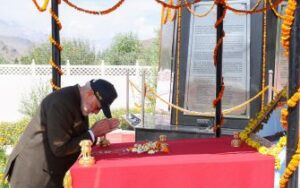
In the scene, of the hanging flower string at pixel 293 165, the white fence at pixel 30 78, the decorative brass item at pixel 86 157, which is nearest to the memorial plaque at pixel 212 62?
the decorative brass item at pixel 86 157

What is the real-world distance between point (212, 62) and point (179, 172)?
410cm

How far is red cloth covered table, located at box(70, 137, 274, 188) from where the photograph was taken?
2.28 meters

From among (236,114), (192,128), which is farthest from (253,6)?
(192,128)

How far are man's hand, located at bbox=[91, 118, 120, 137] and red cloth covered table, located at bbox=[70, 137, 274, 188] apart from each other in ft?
1.07

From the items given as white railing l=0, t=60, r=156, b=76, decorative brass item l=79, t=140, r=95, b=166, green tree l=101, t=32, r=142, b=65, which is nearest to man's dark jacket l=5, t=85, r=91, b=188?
decorative brass item l=79, t=140, r=95, b=166

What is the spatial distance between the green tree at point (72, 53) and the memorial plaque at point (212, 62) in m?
17.2

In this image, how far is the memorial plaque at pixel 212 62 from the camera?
614 centimetres

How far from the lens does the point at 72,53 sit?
23484 millimetres

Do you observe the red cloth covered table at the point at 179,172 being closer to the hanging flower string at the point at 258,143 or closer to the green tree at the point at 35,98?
the hanging flower string at the point at 258,143

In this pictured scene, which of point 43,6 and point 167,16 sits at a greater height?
point 167,16

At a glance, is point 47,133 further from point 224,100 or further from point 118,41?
point 118,41

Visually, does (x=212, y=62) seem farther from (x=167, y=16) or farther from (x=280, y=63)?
(x=167, y=16)

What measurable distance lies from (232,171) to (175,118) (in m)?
3.99

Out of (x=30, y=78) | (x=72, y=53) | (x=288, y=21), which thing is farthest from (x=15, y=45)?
(x=288, y=21)
